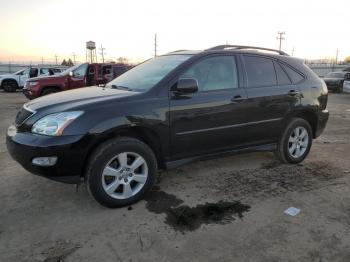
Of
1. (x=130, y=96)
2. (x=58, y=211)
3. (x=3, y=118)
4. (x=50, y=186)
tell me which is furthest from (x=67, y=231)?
(x=3, y=118)

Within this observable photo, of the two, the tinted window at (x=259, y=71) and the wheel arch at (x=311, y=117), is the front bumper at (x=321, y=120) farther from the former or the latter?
the tinted window at (x=259, y=71)

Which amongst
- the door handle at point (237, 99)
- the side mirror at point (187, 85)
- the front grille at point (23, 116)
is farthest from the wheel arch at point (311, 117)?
the front grille at point (23, 116)

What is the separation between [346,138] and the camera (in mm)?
7520

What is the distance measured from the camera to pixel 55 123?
3.55 m

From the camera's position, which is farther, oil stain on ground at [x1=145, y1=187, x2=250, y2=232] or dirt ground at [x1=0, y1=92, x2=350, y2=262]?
oil stain on ground at [x1=145, y1=187, x2=250, y2=232]

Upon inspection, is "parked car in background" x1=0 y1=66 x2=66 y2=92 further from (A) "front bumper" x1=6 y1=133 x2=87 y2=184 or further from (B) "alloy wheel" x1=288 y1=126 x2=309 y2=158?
(A) "front bumper" x1=6 y1=133 x2=87 y2=184

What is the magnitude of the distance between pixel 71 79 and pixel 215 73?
9441 millimetres

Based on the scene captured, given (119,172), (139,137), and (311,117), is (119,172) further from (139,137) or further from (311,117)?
(311,117)

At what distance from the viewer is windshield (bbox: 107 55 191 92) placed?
4270 mm

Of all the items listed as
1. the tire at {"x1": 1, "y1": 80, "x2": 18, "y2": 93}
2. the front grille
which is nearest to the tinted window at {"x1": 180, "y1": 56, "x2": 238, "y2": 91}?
the front grille

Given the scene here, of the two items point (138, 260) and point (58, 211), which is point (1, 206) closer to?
point (58, 211)

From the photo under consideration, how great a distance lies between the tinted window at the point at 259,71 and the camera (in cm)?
482

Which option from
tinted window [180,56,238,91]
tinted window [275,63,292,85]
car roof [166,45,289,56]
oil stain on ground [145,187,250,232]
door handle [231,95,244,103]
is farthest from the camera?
tinted window [275,63,292,85]

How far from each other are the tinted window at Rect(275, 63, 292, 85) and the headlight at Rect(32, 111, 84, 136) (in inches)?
117
